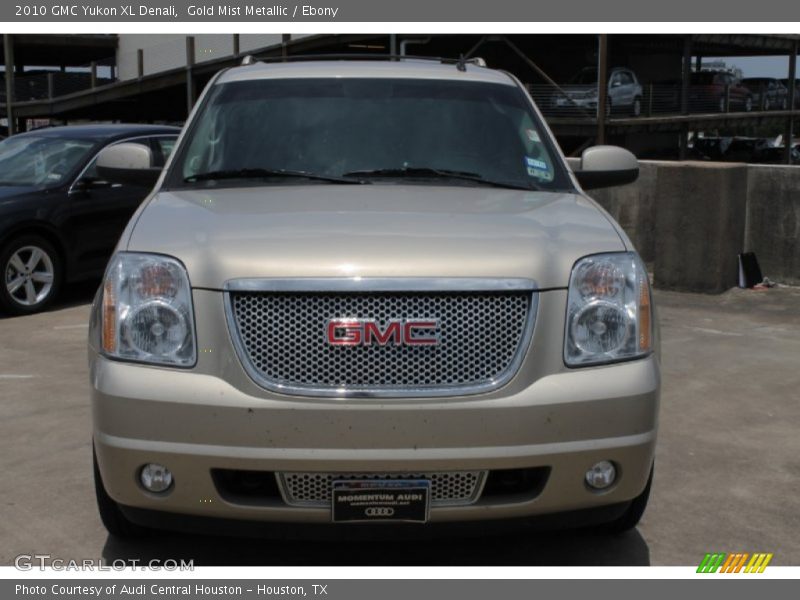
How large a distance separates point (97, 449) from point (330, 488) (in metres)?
0.78

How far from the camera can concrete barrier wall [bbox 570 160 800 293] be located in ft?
31.8

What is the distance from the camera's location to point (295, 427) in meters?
3.15

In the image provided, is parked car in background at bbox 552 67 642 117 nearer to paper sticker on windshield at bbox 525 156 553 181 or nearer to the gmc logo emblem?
paper sticker on windshield at bbox 525 156 553 181

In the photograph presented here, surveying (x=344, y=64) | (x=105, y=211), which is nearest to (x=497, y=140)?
(x=344, y=64)

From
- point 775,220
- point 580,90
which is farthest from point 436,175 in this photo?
point 580,90

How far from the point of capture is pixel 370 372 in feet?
10.6

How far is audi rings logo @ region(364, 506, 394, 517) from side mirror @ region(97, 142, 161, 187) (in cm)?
217

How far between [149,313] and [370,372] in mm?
716

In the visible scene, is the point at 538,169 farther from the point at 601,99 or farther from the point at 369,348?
the point at 601,99

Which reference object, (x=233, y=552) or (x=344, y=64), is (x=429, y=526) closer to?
(x=233, y=552)

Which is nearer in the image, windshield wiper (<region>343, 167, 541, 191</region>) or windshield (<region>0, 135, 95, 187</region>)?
windshield wiper (<region>343, 167, 541, 191</region>)

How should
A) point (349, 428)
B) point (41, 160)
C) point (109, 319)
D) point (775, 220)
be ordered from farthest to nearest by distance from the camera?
point (775, 220)
point (41, 160)
point (109, 319)
point (349, 428)

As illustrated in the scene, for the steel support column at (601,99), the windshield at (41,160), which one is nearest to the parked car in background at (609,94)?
the steel support column at (601,99)

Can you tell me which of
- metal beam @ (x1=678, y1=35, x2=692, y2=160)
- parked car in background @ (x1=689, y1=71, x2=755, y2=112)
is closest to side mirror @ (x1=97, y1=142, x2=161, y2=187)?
metal beam @ (x1=678, y1=35, x2=692, y2=160)
